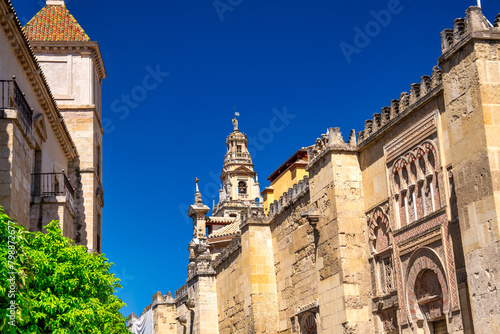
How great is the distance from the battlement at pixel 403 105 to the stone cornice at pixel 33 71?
340 inches

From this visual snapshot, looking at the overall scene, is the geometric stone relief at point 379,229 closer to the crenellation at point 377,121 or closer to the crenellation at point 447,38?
the crenellation at point 377,121

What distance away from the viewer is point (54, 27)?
2952cm

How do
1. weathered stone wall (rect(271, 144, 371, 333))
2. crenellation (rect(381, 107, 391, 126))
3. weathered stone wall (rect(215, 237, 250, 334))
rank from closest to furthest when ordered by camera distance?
crenellation (rect(381, 107, 391, 126)) → weathered stone wall (rect(271, 144, 371, 333)) → weathered stone wall (rect(215, 237, 250, 334))

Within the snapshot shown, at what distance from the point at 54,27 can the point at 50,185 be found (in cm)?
952

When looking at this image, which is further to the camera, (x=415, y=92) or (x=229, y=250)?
(x=229, y=250)

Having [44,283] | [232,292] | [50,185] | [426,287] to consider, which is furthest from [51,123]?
[426,287]

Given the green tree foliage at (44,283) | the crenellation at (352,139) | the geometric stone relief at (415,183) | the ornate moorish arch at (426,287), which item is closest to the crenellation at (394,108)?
the geometric stone relief at (415,183)

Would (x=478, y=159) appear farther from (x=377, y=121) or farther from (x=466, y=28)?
(x=377, y=121)

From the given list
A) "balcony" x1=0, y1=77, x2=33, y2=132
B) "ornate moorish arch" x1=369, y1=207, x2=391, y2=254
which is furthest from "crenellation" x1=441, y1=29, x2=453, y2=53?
"balcony" x1=0, y1=77, x2=33, y2=132

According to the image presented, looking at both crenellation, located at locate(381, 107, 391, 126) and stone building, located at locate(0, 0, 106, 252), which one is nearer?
stone building, located at locate(0, 0, 106, 252)

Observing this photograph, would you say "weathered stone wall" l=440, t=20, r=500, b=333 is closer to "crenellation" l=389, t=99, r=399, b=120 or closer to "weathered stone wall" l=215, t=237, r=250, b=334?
"crenellation" l=389, t=99, r=399, b=120

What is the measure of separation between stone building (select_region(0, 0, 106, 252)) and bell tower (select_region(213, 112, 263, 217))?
131 feet

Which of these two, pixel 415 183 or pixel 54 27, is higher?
pixel 54 27

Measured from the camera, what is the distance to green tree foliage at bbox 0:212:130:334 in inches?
428
